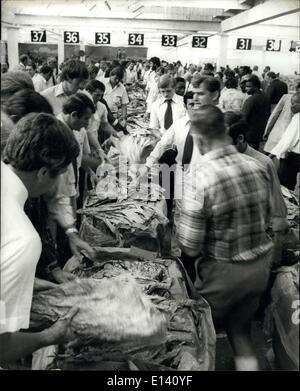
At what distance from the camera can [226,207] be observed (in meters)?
1.87

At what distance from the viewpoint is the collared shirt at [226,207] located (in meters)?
1.87

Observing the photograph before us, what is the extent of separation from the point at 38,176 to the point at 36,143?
113 mm

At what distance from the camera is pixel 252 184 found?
1896 mm

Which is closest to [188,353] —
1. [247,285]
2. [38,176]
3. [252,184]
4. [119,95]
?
[247,285]

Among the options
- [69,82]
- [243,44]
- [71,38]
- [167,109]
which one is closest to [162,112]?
[167,109]

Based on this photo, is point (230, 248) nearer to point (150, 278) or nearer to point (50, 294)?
point (150, 278)

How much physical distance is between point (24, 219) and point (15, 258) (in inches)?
5.7

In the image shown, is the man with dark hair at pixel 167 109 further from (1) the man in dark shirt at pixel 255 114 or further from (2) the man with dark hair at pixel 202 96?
(2) the man with dark hair at pixel 202 96

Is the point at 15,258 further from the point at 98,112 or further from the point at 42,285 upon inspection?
the point at 98,112

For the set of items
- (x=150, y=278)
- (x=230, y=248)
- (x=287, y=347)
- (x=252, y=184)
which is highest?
(x=252, y=184)

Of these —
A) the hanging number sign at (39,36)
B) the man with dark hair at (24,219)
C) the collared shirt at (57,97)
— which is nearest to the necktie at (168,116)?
the collared shirt at (57,97)

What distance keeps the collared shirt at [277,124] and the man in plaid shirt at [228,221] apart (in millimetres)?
908

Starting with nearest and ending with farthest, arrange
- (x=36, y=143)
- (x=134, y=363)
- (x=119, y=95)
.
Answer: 1. (x=36, y=143)
2. (x=134, y=363)
3. (x=119, y=95)

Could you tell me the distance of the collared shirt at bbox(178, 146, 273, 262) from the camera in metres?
1.87
